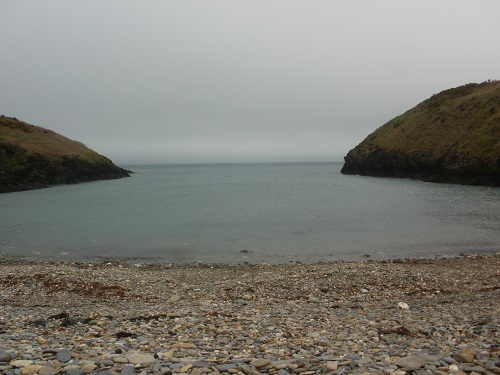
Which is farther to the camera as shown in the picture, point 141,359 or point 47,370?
point 141,359

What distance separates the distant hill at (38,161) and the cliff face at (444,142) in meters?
92.2

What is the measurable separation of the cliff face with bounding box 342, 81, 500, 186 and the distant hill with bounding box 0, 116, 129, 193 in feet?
302

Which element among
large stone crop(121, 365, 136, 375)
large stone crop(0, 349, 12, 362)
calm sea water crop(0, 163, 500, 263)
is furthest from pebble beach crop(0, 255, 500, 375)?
calm sea water crop(0, 163, 500, 263)

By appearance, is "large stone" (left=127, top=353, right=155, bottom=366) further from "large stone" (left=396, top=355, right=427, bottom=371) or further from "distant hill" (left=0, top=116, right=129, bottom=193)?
"distant hill" (left=0, top=116, right=129, bottom=193)

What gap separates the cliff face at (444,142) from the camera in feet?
273

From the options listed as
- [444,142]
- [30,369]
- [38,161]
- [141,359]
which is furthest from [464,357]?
[38,161]

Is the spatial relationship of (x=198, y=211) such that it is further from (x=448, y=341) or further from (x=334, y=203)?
(x=448, y=341)

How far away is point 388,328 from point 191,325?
5.41 meters

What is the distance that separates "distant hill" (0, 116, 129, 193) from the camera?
285ft

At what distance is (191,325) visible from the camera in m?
10.9

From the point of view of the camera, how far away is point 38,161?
95562 millimetres

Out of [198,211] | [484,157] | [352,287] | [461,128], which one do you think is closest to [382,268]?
[352,287]

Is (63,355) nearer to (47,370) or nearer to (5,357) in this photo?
(47,370)

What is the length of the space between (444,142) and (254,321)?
101 meters
